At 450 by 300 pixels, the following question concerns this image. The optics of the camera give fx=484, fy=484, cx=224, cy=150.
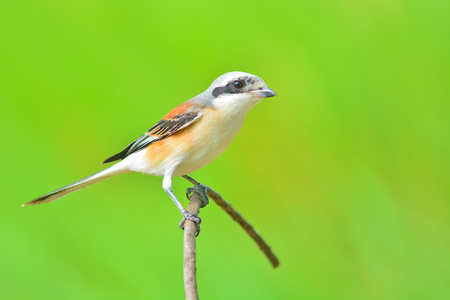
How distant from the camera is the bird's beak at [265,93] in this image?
3.14 feet

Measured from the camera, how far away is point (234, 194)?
147 cm

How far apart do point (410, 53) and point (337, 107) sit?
27 cm

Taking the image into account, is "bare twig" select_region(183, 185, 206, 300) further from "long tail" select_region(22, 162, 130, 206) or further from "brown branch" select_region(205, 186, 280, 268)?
"long tail" select_region(22, 162, 130, 206)

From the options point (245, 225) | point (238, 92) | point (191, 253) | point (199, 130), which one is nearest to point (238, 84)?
point (238, 92)

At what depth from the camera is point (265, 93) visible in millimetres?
967

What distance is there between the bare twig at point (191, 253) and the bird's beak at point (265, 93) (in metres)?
0.26

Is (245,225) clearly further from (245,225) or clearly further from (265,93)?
(265,93)

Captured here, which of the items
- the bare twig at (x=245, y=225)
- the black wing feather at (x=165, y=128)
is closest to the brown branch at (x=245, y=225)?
the bare twig at (x=245, y=225)

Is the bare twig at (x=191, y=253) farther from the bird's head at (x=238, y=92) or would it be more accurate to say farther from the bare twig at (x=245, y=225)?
the bird's head at (x=238, y=92)

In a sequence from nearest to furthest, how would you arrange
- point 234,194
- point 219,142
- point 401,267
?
point 219,142, point 401,267, point 234,194

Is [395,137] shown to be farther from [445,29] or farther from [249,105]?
[249,105]

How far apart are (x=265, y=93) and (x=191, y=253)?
15.1 inches

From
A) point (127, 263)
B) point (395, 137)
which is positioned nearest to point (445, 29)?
point (395, 137)

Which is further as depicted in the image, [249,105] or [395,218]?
[395,218]
